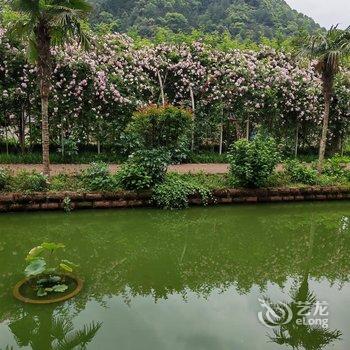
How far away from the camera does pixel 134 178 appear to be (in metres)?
10.2

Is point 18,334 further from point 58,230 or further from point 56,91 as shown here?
point 56,91

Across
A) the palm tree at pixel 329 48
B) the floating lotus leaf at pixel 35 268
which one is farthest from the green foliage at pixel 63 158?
the floating lotus leaf at pixel 35 268

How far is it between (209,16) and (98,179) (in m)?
36.4

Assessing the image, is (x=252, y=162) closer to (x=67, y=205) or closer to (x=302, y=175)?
(x=302, y=175)

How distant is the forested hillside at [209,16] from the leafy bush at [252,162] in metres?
25.5

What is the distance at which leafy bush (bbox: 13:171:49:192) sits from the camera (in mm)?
9758

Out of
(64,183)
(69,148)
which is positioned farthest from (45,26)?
(69,148)

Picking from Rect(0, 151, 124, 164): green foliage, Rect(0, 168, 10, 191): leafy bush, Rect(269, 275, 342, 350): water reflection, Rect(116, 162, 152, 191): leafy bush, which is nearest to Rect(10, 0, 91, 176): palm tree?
Rect(0, 168, 10, 191): leafy bush

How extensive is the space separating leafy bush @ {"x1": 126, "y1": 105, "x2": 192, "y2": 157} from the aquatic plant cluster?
3.33 m

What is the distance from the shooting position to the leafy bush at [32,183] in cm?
976

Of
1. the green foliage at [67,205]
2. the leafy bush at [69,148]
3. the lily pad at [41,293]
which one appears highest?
the leafy bush at [69,148]

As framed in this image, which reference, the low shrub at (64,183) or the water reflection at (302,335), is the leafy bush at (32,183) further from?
the water reflection at (302,335)

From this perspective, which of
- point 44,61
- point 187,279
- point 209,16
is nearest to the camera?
point 187,279

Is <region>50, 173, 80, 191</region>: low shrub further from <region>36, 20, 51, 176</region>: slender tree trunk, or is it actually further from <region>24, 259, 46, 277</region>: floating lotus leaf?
<region>24, 259, 46, 277</region>: floating lotus leaf
